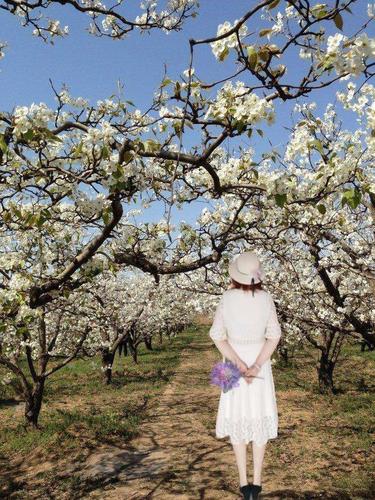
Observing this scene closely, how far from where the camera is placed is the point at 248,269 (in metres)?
3.36

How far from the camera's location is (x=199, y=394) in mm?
21156

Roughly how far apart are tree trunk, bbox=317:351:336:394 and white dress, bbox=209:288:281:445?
56.6 feet

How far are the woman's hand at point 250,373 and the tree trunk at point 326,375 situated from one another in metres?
17.4

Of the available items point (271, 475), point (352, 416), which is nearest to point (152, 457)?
point (271, 475)

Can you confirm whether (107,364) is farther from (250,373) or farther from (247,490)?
(250,373)

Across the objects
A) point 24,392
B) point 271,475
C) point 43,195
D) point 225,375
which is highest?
point 43,195

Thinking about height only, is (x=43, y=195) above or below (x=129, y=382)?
above

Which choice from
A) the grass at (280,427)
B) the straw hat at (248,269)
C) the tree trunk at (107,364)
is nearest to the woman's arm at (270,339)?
the straw hat at (248,269)

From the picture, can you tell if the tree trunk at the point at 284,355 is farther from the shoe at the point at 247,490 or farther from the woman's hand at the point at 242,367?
the woman's hand at the point at 242,367

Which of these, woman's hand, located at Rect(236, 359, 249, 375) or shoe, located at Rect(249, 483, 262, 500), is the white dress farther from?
shoe, located at Rect(249, 483, 262, 500)

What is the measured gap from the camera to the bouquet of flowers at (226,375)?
326cm

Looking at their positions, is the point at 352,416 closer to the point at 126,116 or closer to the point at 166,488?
the point at 166,488

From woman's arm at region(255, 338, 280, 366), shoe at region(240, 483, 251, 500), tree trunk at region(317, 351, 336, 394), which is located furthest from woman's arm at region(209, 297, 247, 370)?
tree trunk at region(317, 351, 336, 394)

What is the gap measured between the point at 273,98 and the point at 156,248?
10.9ft
